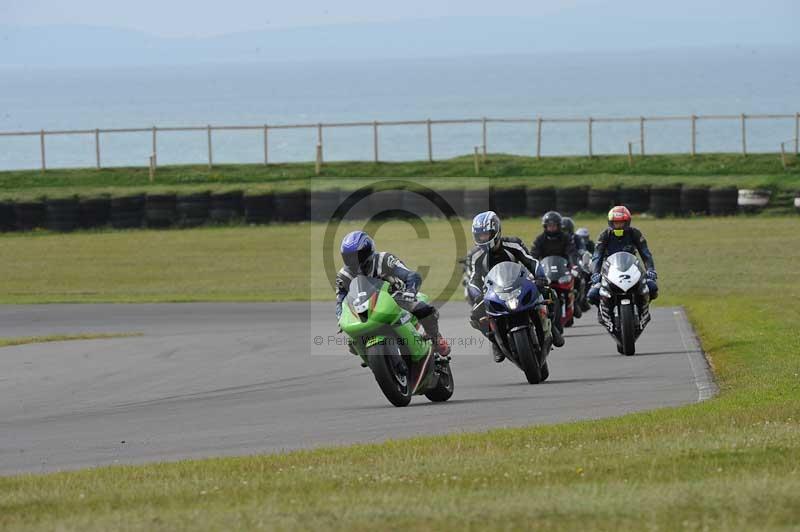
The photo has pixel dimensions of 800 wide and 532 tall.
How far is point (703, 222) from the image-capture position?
4075cm

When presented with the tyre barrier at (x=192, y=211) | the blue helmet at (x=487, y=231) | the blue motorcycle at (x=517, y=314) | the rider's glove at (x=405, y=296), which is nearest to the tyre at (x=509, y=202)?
the tyre barrier at (x=192, y=211)

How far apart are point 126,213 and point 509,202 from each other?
35.1 ft

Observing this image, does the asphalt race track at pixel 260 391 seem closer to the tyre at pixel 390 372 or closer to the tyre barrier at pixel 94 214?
the tyre at pixel 390 372

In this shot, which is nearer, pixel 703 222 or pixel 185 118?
pixel 703 222

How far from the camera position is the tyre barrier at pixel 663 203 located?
41469 millimetres

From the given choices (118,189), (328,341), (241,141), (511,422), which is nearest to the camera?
(511,422)

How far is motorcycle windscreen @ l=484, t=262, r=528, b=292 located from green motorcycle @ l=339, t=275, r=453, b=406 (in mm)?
1344

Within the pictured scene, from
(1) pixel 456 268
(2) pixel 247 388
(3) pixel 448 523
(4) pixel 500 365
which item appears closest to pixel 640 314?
(4) pixel 500 365

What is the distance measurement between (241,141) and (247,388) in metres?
133

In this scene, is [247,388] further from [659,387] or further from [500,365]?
[659,387]

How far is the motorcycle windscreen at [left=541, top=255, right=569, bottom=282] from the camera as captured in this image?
64.4ft

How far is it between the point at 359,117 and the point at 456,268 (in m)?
154

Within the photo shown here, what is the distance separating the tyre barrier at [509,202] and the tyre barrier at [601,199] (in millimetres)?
1823

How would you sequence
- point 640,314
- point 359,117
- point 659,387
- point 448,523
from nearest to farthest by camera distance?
point 448,523, point 659,387, point 640,314, point 359,117
